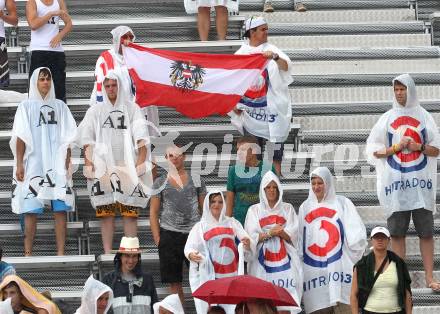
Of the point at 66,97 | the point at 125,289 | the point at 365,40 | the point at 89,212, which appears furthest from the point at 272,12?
the point at 125,289

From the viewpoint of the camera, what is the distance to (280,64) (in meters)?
16.7

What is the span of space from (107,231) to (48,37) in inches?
91.6

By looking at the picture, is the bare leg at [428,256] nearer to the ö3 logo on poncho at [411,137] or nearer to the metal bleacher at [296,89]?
the metal bleacher at [296,89]

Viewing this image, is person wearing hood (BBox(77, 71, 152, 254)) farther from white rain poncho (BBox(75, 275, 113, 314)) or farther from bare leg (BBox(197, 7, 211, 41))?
bare leg (BBox(197, 7, 211, 41))

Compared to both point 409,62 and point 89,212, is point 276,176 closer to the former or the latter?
point 89,212

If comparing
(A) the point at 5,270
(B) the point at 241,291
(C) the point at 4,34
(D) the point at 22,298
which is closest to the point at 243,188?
(A) the point at 5,270

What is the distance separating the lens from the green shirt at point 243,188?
15.7 metres

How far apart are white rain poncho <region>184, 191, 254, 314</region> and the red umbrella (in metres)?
1.41

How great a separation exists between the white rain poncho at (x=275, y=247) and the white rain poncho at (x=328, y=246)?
0.38 ft

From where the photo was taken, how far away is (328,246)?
1522 centimetres

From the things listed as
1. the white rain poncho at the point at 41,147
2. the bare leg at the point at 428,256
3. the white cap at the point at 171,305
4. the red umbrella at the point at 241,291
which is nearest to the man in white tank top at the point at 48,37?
the white rain poncho at the point at 41,147

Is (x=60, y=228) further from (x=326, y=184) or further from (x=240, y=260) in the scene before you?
A: (x=326, y=184)

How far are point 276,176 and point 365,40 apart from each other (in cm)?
419

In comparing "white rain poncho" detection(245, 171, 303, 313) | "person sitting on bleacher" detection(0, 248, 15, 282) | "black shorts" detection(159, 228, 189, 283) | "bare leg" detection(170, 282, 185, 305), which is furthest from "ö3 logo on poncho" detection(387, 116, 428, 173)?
"person sitting on bleacher" detection(0, 248, 15, 282)
